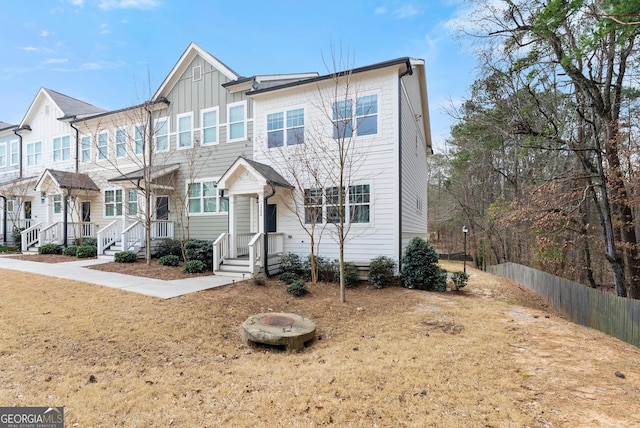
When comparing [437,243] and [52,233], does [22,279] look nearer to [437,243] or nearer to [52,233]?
[52,233]

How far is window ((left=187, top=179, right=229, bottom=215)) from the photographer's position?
13297 mm

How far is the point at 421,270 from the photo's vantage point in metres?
9.92

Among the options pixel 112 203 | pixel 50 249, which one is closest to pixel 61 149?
pixel 112 203

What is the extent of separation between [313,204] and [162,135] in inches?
358

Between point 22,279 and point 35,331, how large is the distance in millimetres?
5238

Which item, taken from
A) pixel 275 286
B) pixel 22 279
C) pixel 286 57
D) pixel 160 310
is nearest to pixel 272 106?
pixel 286 57

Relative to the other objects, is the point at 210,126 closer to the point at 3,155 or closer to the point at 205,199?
the point at 205,199

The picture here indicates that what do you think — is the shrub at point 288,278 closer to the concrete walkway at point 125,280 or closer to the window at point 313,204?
the concrete walkway at point 125,280

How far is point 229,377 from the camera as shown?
3.99m

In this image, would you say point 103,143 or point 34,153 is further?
point 34,153

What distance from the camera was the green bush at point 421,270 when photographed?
9.93 meters

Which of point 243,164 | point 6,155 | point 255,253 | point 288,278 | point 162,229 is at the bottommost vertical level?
point 288,278

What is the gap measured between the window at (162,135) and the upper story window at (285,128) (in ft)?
18.9

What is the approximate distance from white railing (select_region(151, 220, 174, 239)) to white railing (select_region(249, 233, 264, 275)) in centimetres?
577
